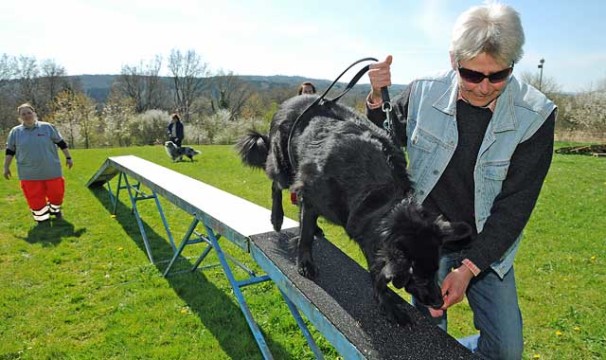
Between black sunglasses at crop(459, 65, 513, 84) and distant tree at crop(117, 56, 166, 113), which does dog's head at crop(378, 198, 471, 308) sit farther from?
distant tree at crop(117, 56, 166, 113)

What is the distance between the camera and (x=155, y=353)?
11.8ft

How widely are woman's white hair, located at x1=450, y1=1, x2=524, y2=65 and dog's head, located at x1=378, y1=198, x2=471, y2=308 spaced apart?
0.78 metres

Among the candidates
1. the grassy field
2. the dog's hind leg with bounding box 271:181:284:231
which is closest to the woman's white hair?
the dog's hind leg with bounding box 271:181:284:231

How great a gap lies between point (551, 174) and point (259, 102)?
49.6 m

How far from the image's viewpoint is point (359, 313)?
7.42 feet

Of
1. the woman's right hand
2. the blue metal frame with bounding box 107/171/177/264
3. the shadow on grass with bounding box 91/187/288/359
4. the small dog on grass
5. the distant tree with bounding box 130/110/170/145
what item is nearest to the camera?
the woman's right hand

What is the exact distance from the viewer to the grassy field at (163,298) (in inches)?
147

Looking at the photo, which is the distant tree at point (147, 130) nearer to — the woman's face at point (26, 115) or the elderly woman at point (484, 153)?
the woman's face at point (26, 115)

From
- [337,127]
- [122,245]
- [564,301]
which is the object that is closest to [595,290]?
[564,301]

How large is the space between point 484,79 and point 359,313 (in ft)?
4.49

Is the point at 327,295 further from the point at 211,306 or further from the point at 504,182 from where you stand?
the point at 211,306

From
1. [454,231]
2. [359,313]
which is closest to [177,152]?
[359,313]

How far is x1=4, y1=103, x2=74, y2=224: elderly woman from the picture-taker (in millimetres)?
7013

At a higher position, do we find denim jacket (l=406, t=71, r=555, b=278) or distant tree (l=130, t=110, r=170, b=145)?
denim jacket (l=406, t=71, r=555, b=278)
